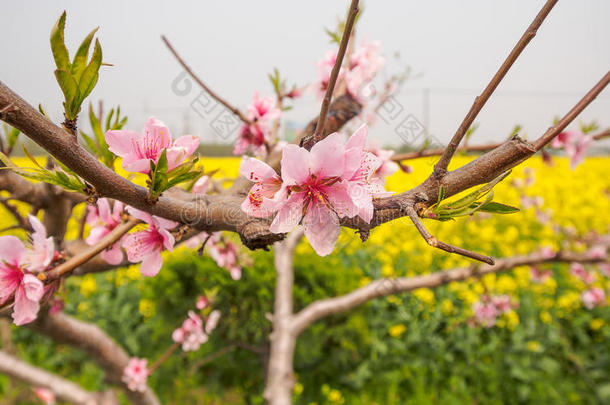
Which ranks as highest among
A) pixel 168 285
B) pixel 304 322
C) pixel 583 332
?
pixel 304 322

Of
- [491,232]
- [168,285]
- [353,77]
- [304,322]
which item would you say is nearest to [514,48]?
[353,77]

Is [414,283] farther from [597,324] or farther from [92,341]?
[597,324]

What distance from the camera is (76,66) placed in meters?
0.58

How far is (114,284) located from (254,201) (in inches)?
221

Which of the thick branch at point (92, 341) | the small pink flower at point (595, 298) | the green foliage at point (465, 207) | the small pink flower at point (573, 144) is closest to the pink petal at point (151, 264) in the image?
the green foliage at point (465, 207)

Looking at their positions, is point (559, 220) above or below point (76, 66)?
below

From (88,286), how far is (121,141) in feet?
18.5

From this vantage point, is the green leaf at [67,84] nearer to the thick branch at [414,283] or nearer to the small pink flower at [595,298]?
the thick branch at [414,283]

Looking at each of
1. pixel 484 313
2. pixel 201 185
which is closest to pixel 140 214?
pixel 201 185

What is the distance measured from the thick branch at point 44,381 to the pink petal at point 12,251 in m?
1.89

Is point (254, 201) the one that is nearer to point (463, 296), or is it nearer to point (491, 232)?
point (463, 296)

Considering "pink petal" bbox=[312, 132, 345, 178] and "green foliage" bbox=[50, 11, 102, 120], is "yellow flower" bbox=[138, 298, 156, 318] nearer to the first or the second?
"green foliage" bbox=[50, 11, 102, 120]

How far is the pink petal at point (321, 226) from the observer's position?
2.05 feet

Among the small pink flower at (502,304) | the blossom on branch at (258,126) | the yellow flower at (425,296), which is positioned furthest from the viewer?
the yellow flower at (425,296)
